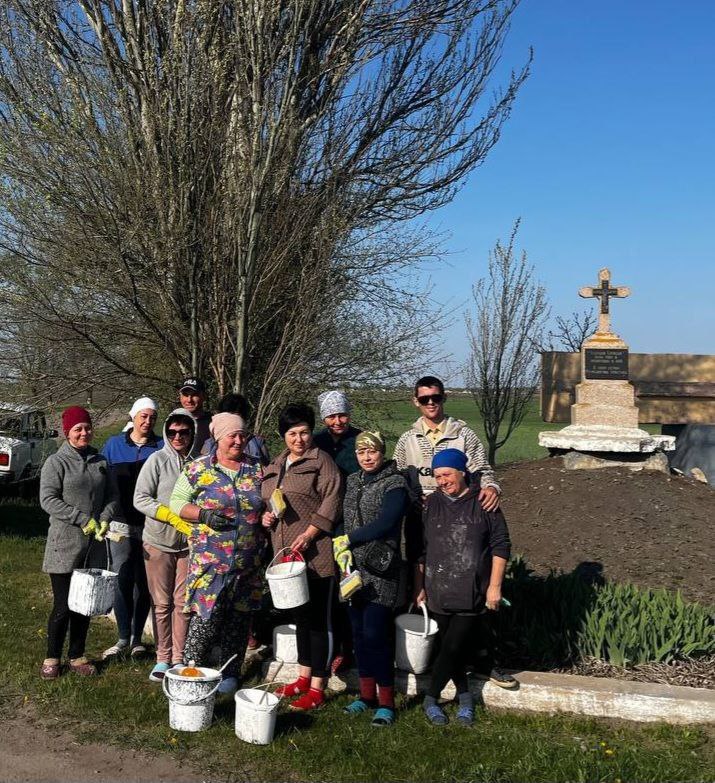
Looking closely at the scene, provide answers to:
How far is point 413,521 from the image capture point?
4707 millimetres

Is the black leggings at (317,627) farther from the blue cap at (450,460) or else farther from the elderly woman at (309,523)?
the blue cap at (450,460)

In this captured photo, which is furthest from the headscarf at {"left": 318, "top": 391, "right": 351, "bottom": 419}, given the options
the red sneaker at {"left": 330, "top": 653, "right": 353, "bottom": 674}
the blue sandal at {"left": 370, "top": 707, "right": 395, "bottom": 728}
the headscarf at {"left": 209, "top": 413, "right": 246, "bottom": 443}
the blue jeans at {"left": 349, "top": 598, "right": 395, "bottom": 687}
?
the blue sandal at {"left": 370, "top": 707, "right": 395, "bottom": 728}

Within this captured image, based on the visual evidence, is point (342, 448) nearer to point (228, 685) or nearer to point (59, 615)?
point (228, 685)

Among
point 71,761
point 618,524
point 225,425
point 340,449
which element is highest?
point 225,425

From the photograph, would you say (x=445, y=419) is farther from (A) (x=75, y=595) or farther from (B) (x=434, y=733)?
(A) (x=75, y=595)

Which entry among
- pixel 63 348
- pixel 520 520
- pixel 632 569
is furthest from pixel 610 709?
pixel 63 348

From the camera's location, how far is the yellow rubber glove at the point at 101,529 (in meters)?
4.95

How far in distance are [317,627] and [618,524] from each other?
12.9ft

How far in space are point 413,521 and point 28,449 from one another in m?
9.57

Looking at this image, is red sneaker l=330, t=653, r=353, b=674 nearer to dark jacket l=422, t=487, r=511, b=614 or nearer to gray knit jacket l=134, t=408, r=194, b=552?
dark jacket l=422, t=487, r=511, b=614

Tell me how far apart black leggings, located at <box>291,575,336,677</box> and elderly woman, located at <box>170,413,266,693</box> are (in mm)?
287

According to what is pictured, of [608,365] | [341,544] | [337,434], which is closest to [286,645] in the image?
[341,544]

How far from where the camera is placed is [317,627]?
4566 mm

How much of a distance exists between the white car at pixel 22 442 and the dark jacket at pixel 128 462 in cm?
335
